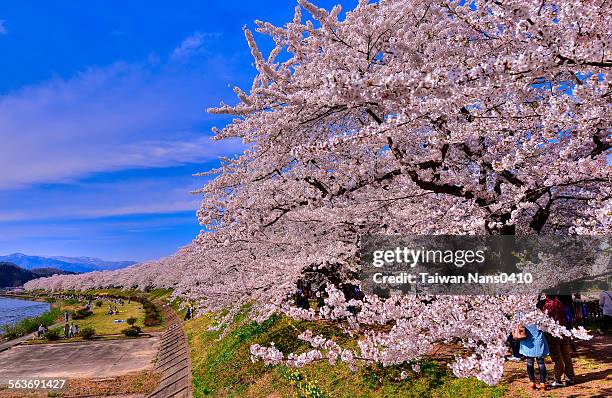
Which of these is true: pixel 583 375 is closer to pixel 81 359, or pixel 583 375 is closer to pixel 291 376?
pixel 291 376

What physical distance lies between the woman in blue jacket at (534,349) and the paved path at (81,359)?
Answer: 2175 centimetres

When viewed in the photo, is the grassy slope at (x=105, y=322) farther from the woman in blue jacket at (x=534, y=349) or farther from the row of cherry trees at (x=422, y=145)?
the woman in blue jacket at (x=534, y=349)

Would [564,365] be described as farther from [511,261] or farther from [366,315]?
[366,315]

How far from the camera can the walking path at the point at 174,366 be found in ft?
59.0

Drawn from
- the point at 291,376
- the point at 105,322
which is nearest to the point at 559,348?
the point at 291,376

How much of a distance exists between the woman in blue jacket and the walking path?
44.8 feet

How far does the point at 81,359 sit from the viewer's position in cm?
2722

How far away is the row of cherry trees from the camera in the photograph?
11.6 feet

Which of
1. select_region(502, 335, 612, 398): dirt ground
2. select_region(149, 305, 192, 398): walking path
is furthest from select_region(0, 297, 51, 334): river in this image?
select_region(502, 335, 612, 398): dirt ground

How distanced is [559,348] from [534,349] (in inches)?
16.2

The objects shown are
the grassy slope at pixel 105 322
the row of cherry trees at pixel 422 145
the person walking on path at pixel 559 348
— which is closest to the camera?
the row of cherry trees at pixel 422 145

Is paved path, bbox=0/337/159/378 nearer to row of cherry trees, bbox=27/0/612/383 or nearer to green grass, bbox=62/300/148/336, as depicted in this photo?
green grass, bbox=62/300/148/336

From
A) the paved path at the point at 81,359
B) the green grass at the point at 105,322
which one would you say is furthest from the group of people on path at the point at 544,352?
the green grass at the point at 105,322

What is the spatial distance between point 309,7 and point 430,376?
822 cm
